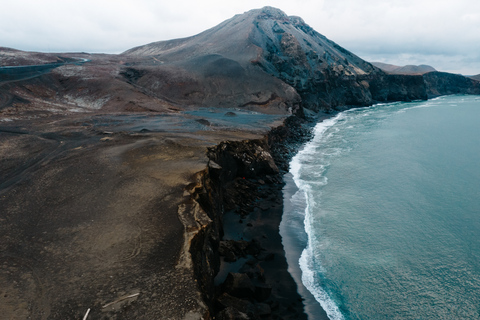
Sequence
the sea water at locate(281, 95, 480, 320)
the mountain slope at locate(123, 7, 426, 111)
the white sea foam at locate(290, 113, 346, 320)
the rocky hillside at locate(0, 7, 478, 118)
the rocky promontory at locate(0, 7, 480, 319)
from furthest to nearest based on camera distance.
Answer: the mountain slope at locate(123, 7, 426, 111), the rocky hillside at locate(0, 7, 478, 118), the sea water at locate(281, 95, 480, 320), the white sea foam at locate(290, 113, 346, 320), the rocky promontory at locate(0, 7, 480, 319)

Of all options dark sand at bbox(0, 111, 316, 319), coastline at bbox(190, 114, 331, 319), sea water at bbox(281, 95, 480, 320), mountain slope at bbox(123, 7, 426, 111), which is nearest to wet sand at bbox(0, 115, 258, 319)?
dark sand at bbox(0, 111, 316, 319)

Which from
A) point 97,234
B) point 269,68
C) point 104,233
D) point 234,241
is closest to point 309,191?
point 234,241

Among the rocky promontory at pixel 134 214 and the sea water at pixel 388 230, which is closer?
the rocky promontory at pixel 134 214

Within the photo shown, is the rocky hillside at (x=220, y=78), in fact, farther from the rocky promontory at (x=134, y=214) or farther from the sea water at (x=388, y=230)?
the sea water at (x=388, y=230)

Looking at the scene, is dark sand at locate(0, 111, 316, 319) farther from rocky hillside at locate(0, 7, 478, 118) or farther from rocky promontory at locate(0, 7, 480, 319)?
rocky hillside at locate(0, 7, 478, 118)

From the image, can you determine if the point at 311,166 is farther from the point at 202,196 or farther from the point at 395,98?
the point at 395,98

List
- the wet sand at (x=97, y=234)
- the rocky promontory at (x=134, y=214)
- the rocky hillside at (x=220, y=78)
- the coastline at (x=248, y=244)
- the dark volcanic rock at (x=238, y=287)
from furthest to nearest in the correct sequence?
the rocky hillside at (x=220, y=78), the dark volcanic rock at (x=238, y=287), the coastline at (x=248, y=244), the rocky promontory at (x=134, y=214), the wet sand at (x=97, y=234)

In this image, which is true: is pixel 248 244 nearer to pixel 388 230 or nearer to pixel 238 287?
pixel 238 287

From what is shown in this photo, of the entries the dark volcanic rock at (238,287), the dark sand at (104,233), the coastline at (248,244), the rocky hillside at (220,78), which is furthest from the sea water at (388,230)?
the rocky hillside at (220,78)

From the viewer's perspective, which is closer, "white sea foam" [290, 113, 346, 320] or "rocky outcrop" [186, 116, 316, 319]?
"rocky outcrop" [186, 116, 316, 319]

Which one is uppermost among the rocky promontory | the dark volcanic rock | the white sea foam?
the rocky promontory
